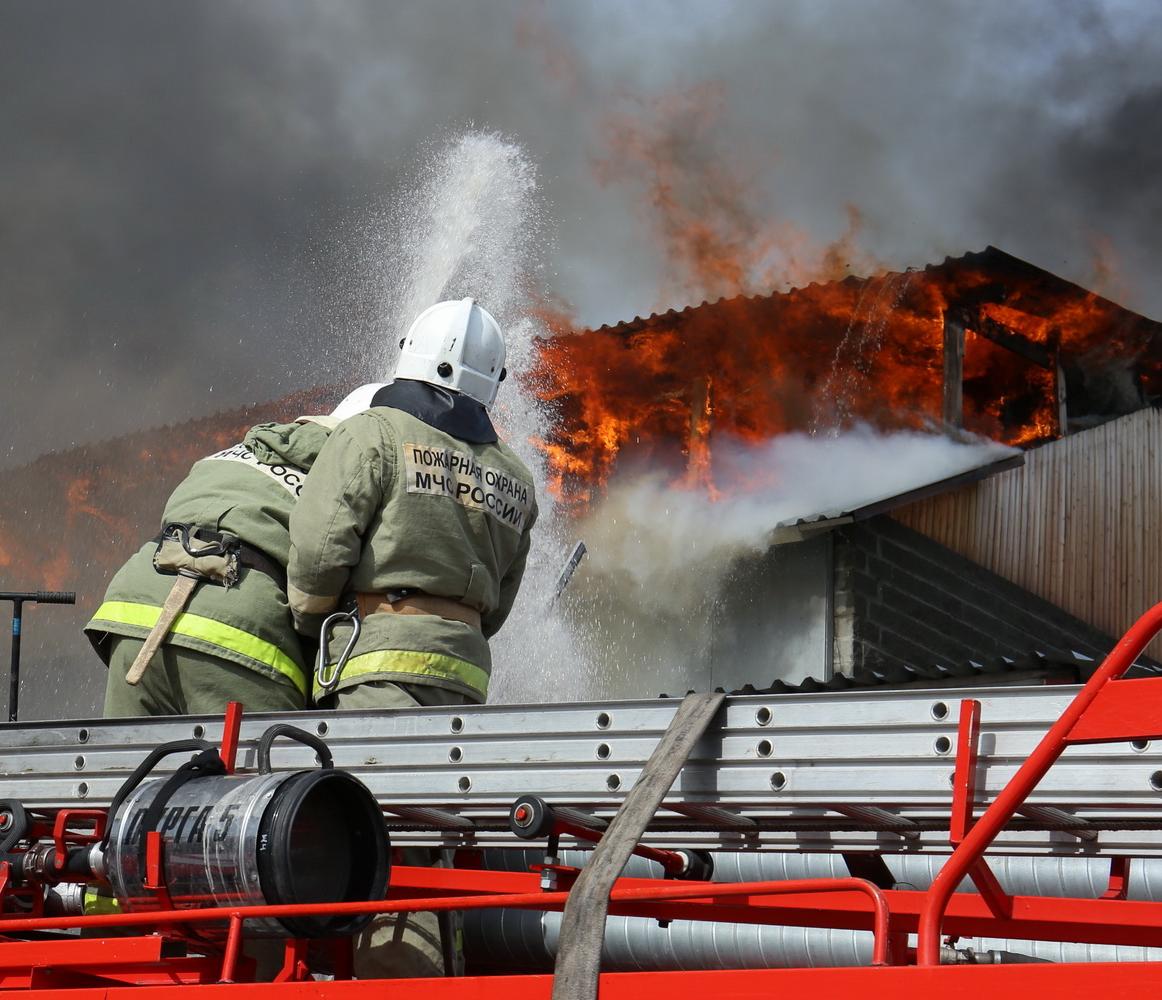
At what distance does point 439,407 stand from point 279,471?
1.87 ft

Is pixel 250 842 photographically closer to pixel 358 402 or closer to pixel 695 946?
pixel 695 946

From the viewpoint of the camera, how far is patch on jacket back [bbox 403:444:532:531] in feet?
13.8

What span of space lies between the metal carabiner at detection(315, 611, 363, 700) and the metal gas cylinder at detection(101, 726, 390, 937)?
105 centimetres

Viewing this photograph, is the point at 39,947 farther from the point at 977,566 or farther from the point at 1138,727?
the point at 977,566

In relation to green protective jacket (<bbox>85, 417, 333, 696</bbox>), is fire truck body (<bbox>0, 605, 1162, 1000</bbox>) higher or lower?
lower

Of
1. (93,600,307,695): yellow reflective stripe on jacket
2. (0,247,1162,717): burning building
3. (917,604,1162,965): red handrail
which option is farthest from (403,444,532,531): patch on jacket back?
(0,247,1162,717): burning building

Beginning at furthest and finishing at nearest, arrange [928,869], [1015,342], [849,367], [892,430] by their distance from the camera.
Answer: [1015,342] → [849,367] → [892,430] → [928,869]

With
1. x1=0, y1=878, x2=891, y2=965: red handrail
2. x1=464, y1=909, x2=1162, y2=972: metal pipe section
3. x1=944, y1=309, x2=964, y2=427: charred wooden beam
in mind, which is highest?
x1=944, y1=309, x2=964, y2=427: charred wooden beam

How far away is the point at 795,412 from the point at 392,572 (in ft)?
27.3

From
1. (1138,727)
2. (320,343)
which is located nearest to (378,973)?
(1138,727)

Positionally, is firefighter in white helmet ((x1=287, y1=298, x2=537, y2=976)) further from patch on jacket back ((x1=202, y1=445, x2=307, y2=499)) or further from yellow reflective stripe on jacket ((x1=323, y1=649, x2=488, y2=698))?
patch on jacket back ((x1=202, y1=445, x2=307, y2=499))

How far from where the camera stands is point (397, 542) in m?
4.12

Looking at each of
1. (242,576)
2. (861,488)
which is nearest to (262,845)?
(242,576)

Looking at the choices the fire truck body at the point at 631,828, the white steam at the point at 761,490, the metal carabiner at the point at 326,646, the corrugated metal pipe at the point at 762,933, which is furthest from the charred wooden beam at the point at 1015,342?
the fire truck body at the point at 631,828
